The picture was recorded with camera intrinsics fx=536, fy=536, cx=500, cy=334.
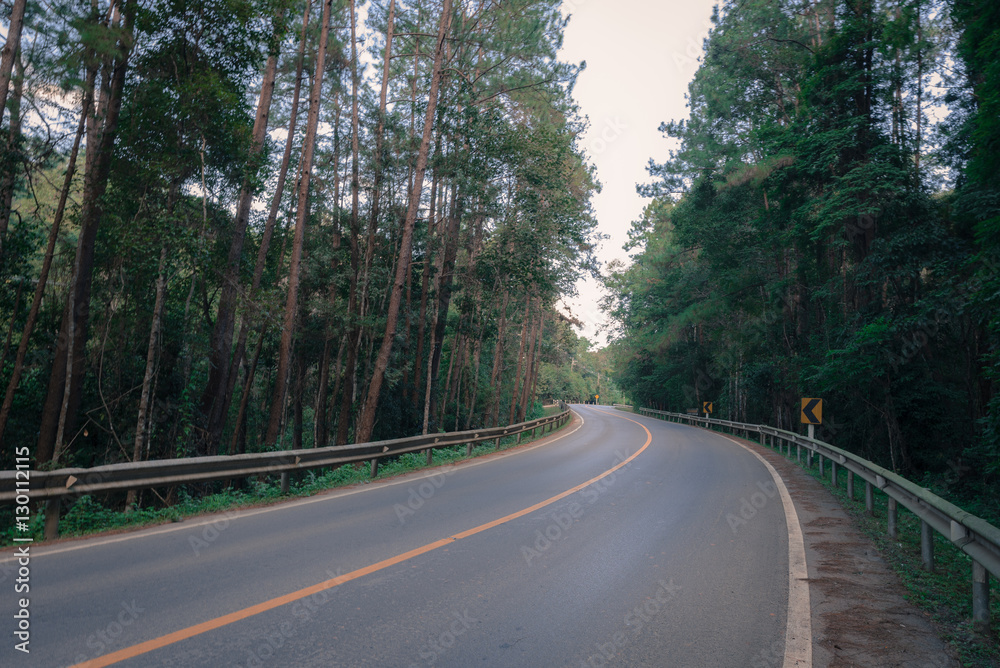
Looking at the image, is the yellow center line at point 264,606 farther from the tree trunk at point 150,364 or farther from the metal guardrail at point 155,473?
the tree trunk at point 150,364

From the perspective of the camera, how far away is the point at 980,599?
4402 mm

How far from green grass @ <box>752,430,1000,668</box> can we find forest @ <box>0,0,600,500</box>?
37.9 feet

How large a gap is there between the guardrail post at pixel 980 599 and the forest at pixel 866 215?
735 cm

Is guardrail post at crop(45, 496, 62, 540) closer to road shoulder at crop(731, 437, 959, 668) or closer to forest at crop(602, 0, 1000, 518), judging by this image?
road shoulder at crop(731, 437, 959, 668)

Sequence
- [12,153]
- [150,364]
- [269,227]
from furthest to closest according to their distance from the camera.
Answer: [269,227], [12,153], [150,364]

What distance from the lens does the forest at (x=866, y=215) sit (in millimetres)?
13891

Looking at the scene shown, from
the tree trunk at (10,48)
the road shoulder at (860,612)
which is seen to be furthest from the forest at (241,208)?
the road shoulder at (860,612)

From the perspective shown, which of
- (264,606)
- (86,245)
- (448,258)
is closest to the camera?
(264,606)

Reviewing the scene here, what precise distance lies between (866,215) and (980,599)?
14846mm

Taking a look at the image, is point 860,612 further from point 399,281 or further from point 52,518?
point 399,281

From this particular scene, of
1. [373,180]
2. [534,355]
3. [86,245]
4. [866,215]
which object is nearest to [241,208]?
[86,245]

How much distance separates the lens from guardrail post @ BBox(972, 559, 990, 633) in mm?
4309

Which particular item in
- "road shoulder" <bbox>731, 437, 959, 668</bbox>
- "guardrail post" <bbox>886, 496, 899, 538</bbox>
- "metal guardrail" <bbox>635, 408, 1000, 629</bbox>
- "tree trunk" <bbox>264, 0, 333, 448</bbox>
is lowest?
"road shoulder" <bbox>731, 437, 959, 668</bbox>

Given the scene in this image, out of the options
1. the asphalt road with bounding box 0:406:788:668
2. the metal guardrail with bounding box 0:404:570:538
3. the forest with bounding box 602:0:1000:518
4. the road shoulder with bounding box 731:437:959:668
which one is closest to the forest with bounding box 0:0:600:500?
the metal guardrail with bounding box 0:404:570:538
